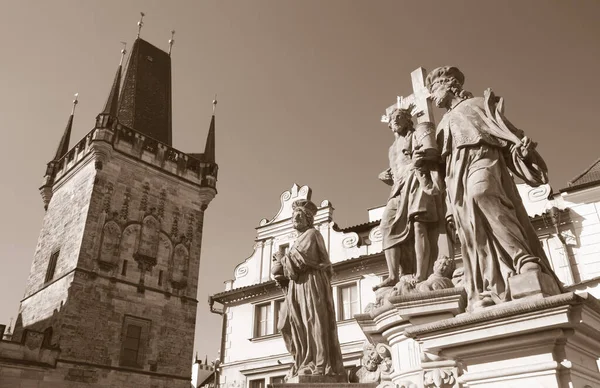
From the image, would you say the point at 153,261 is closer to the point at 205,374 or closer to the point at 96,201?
the point at 96,201

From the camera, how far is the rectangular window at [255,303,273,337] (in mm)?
19275

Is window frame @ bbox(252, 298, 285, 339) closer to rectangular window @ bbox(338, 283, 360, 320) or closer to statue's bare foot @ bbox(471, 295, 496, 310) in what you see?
rectangular window @ bbox(338, 283, 360, 320)

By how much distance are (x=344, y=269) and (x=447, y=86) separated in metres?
14.9

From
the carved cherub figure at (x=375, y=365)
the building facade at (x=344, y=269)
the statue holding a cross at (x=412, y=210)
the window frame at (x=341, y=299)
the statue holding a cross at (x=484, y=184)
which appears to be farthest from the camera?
the window frame at (x=341, y=299)

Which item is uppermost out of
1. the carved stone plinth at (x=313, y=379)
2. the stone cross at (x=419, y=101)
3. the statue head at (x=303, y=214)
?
the stone cross at (x=419, y=101)

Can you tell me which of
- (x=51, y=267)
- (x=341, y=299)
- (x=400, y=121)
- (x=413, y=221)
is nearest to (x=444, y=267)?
(x=413, y=221)

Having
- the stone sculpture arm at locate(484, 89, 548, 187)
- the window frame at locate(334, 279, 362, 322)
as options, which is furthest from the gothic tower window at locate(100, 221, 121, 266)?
the stone sculpture arm at locate(484, 89, 548, 187)

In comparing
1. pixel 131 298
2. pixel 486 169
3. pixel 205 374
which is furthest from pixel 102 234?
pixel 205 374

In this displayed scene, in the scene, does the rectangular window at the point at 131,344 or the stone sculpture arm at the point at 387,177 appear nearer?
the stone sculpture arm at the point at 387,177

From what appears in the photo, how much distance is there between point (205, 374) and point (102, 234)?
33786 mm

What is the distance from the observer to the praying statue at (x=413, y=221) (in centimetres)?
411

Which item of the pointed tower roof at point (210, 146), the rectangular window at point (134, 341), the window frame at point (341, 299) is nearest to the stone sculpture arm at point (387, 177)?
the window frame at point (341, 299)

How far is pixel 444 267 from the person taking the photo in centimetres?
386

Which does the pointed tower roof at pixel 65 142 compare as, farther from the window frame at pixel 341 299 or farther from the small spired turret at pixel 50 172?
the window frame at pixel 341 299
